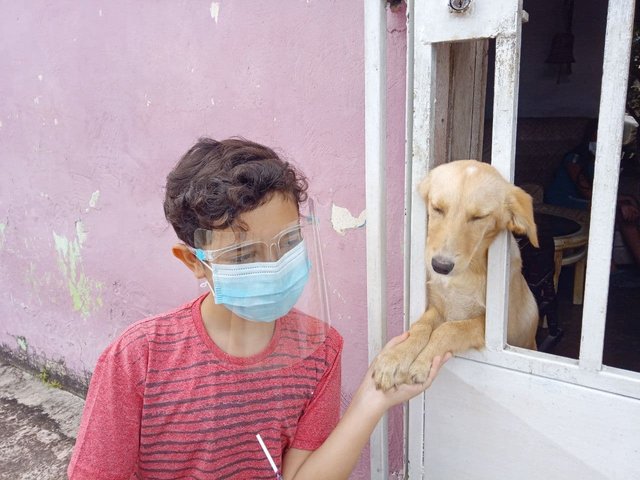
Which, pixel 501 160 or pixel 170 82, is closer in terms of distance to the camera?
pixel 501 160

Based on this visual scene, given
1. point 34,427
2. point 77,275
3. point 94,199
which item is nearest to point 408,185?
point 94,199

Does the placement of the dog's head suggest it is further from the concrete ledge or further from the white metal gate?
the concrete ledge

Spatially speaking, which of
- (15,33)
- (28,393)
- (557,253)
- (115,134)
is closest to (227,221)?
(115,134)

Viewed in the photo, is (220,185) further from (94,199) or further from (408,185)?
(94,199)

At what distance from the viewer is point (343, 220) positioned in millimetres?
2141

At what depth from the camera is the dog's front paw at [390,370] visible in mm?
1439

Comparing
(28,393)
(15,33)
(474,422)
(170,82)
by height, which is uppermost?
(15,33)

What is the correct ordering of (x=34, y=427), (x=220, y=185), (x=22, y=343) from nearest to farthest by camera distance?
(x=220, y=185) → (x=34, y=427) → (x=22, y=343)

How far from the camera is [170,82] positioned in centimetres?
266

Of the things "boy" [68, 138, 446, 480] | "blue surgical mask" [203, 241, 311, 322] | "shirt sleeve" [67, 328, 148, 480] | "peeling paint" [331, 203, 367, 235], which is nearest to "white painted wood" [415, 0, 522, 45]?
"boy" [68, 138, 446, 480]

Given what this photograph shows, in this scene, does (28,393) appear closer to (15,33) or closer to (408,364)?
(15,33)

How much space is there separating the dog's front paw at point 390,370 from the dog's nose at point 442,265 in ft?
0.86

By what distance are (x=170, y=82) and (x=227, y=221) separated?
1696mm

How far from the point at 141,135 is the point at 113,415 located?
1956 mm
